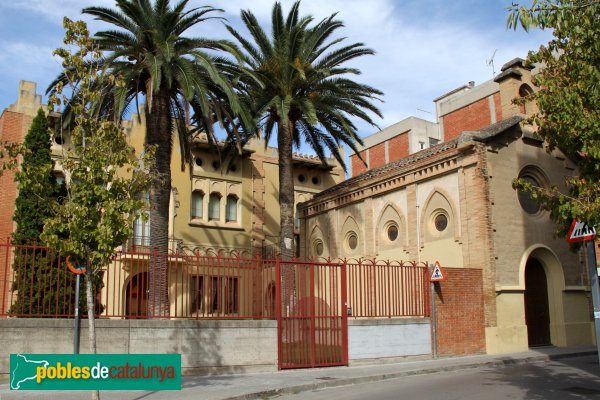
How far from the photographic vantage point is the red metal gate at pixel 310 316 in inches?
587

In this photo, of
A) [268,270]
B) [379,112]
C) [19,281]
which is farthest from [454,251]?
[19,281]

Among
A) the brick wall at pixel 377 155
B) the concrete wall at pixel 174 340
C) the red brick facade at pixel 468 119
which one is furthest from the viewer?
the brick wall at pixel 377 155

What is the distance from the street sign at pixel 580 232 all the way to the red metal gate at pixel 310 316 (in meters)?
6.72

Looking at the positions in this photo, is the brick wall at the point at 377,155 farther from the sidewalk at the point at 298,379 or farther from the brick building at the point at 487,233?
the sidewalk at the point at 298,379

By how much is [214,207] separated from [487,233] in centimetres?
1477

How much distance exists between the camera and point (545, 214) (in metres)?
21.4

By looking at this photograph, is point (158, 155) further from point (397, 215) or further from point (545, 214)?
point (545, 214)

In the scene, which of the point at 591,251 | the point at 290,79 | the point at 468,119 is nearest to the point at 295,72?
the point at 290,79

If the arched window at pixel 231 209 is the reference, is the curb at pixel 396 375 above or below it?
below

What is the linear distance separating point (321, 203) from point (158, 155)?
12.8m

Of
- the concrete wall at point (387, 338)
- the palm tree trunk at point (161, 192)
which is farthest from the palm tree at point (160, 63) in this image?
the concrete wall at point (387, 338)

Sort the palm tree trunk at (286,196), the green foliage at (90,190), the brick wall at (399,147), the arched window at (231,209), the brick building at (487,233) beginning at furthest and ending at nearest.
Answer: the brick wall at (399,147)
the arched window at (231,209)
the palm tree trunk at (286,196)
the brick building at (487,233)
the green foliage at (90,190)

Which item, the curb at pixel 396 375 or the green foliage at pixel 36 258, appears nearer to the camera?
the curb at pixel 396 375

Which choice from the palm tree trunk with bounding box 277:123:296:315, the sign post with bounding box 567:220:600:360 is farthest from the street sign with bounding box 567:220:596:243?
the palm tree trunk with bounding box 277:123:296:315
